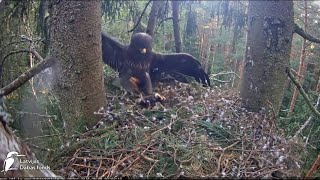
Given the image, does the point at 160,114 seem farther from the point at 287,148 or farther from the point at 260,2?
the point at 260,2

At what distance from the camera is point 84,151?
2352mm

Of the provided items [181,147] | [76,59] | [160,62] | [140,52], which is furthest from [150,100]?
[181,147]

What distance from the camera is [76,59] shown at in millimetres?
2695

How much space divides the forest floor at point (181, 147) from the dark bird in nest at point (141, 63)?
4.94 ft

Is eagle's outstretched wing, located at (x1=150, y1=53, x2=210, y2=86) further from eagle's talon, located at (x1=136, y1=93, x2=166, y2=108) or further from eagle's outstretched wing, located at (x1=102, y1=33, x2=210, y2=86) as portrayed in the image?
eagle's talon, located at (x1=136, y1=93, x2=166, y2=108)

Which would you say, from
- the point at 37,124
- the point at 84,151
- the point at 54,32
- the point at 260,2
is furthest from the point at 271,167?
the point at 37,124

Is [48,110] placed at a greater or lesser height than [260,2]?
lesser

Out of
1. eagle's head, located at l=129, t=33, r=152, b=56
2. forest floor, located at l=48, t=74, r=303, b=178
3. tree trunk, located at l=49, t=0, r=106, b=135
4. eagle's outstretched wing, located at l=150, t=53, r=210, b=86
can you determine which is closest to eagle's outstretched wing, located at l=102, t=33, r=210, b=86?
eagle's outstretched wing, located at l=150, t=53, r=210, b=86

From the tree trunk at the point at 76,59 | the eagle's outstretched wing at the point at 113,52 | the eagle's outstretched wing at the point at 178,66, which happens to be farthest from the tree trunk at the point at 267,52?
the eagle's outstretched wing at the point at 113,52

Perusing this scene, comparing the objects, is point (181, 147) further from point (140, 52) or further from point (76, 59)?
point (140, 52)

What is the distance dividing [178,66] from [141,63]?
53cm

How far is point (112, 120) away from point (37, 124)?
1.71 meters

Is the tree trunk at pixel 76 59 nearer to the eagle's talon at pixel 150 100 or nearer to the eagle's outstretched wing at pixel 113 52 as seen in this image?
the eagle's talon at pixel 150 100

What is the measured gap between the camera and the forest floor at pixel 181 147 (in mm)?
2211
